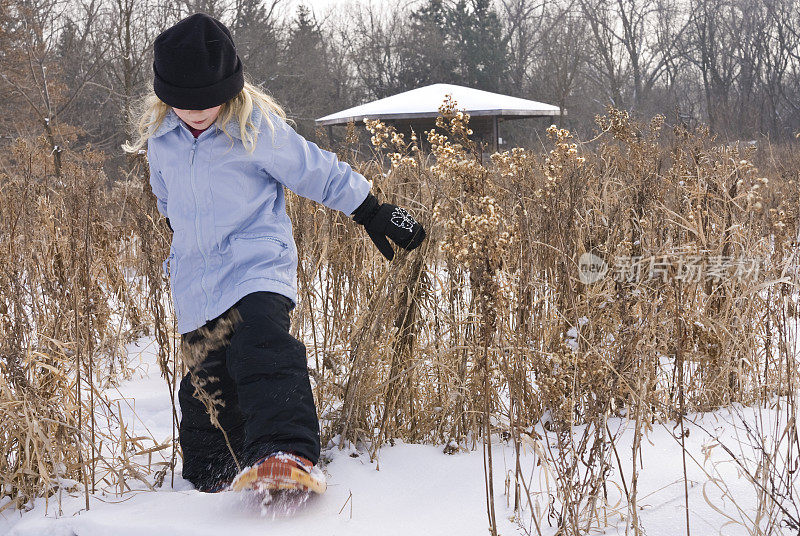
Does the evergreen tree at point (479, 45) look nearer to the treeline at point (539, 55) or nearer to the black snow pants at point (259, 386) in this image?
the treeline at point (539, 55)

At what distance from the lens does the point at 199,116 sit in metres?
1.98

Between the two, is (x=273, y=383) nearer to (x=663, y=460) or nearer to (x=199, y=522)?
(x=199, y=522)

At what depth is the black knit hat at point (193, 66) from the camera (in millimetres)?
1903

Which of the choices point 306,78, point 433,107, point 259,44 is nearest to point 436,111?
point 433,107

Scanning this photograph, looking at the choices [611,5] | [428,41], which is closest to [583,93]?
[611,5]

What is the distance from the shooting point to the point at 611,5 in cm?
2956

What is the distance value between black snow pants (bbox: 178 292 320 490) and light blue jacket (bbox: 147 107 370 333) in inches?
2.6

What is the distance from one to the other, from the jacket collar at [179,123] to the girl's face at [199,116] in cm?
2

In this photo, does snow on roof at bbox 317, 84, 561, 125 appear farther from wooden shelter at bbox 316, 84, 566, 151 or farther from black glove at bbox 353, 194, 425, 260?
black glove at bbox 353, 194, 425, 260

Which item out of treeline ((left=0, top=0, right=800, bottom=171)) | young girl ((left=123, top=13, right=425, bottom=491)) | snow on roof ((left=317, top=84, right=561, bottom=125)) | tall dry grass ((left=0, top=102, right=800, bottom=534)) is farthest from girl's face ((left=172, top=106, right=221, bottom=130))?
treeline ((left=0, top=0, right=800, bottom=171))

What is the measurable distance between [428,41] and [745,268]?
2828 centimetres

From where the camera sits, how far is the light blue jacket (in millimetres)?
1962

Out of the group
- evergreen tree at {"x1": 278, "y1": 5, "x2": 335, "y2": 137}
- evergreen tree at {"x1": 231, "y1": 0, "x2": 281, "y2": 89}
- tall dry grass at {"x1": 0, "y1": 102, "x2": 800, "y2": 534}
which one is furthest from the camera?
evergreen tree at {"x1": 278, "y1": 5, "x2": 335, "y2": 137}

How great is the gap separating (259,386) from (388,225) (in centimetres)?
57
